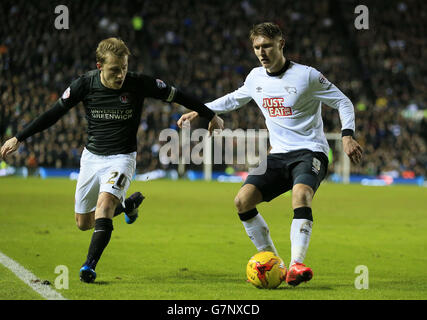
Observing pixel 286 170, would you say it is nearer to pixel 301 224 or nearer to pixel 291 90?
pixel 301 224

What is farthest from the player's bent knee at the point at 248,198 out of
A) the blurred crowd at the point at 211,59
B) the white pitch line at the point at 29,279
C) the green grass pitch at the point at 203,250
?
the blurred crowd at the point at 211,59

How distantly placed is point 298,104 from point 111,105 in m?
1.84

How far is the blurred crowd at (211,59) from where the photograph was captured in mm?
28094

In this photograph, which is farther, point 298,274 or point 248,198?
point 248,198

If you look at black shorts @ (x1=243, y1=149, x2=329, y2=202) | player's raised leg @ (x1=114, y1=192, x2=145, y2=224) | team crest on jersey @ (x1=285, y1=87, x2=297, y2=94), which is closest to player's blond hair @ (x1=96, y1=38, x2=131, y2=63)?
team crest on jersey @ (x1=285, y1=87, x2=297, y2=94)

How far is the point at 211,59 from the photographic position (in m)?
34.0

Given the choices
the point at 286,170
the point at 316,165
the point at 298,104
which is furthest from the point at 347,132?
the point at 286,170

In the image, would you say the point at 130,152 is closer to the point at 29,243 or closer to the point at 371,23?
the point at 29,243

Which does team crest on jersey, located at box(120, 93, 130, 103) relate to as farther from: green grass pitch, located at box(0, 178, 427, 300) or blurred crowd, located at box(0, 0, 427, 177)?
blurred crowd, located at box(0, 0, 427, 177)

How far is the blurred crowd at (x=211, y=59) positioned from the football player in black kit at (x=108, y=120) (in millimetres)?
19083

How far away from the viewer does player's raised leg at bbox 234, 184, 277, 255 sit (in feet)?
20.7

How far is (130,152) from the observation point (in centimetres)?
666
